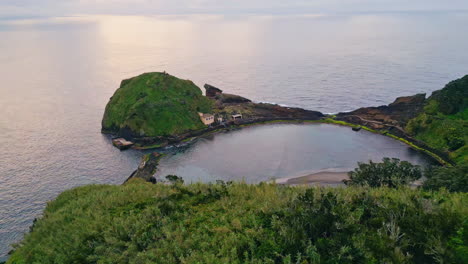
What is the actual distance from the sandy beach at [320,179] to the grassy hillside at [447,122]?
87.9 feet

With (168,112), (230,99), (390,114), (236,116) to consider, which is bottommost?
(236,116)

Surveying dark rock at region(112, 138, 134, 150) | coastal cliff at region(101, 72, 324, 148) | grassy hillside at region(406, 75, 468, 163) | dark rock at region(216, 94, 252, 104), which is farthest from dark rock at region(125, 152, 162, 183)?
grassy hillside at region(406, 75, 468, 163)

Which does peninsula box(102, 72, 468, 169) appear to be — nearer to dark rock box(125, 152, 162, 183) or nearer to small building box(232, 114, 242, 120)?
small building box(232, 114, 242, 120)

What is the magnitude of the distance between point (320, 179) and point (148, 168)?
3647cm

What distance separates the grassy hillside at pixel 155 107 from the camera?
8712 cm

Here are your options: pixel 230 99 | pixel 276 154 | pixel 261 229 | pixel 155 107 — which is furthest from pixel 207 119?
pixel 261 229

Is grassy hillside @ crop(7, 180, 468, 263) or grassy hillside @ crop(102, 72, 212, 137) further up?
grassy hillside @ crop(102, 72, 212, 137)

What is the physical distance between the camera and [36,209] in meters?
55.9

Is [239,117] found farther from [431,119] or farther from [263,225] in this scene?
[263,225]

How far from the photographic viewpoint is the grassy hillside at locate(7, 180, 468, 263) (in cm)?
2161

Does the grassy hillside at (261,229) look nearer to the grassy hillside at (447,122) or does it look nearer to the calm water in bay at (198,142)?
the calm water in bay at (198,142)

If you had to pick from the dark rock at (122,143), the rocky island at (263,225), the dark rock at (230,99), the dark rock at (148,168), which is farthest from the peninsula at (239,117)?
the rocky island at (263,225)

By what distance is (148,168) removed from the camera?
6844cm

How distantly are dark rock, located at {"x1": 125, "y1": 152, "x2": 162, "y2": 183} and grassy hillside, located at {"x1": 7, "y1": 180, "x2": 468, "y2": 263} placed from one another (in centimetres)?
2866
